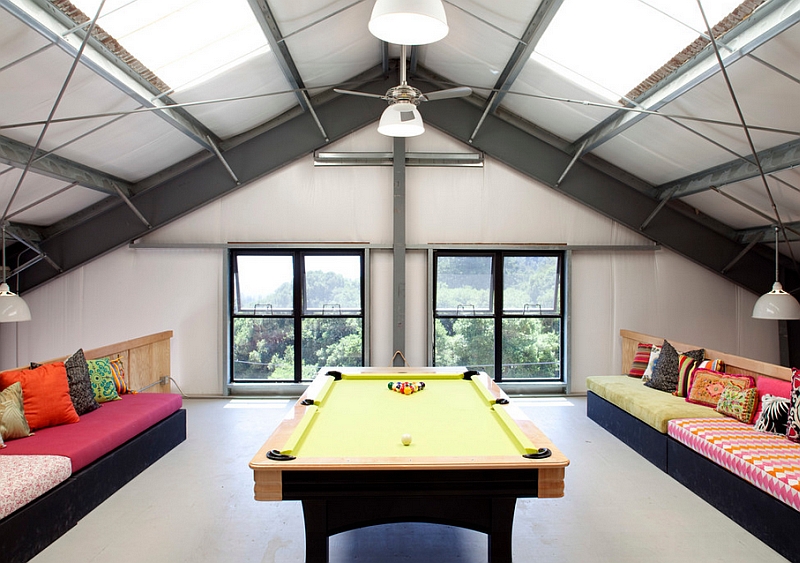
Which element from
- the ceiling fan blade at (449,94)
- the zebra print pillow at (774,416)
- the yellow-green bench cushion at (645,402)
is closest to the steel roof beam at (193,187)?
the ceiling fan blade at (449,94)

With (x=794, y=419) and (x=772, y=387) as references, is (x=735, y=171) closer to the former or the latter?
(x=772, y=387)

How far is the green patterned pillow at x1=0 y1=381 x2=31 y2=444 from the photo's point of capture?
3086 millimetres

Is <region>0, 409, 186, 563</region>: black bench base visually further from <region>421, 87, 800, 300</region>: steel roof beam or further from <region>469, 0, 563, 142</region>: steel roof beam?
<region>421, 87, 800, 300</region>: steel roof beam

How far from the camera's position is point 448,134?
643 centimetres

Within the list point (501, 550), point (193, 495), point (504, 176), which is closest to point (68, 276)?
point (193, 495)

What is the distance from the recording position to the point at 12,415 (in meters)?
3.12

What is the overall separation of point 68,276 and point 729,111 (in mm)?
7266

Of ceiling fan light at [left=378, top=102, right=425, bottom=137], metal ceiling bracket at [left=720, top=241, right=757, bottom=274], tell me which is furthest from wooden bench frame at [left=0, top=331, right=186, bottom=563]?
metal ceiling bracket at [left=720, top=241, right=757, bottom=274]

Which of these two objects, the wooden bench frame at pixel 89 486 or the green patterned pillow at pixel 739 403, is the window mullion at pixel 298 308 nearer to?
the wooden bench frame at pixel 89 486

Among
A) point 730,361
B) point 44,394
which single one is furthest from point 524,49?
point 44,394

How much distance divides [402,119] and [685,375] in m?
3.48

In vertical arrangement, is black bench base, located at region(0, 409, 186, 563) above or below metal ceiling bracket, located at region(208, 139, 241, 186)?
below

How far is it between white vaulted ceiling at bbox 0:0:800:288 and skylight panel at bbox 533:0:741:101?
0.02 meters

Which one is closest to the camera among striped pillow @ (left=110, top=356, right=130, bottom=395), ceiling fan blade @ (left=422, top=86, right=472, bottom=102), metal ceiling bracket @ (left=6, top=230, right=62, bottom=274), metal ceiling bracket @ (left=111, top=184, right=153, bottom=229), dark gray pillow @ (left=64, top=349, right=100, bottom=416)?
ceiling fan blade @ (left=422, top=86, right=472, bottom=102)
